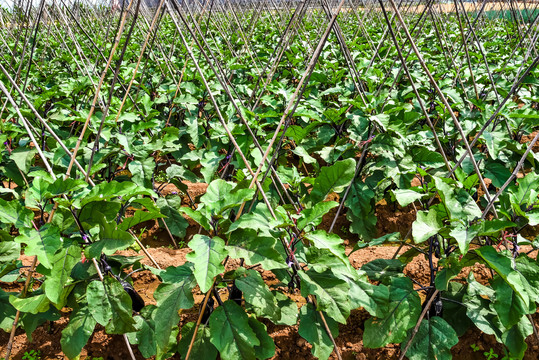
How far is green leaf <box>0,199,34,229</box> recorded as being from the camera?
1.61 meters

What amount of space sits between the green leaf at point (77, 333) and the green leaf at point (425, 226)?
1.43 m

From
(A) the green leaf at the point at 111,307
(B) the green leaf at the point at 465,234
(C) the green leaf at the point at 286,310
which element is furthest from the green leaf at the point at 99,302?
(B) the green leaf at the point at 465,234

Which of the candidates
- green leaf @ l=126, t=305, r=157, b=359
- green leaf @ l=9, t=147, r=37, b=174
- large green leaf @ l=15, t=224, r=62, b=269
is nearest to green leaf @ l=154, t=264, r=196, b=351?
green leaf @ l=126, t=305, r=157, b=359

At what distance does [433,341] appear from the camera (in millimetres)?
1825

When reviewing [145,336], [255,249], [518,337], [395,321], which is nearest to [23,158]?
[145,336]

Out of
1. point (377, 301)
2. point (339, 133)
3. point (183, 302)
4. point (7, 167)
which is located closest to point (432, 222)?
point (377, 301)

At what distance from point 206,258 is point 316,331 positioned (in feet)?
2.09

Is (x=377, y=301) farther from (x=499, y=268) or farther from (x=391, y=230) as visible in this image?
(x=391, y=230)

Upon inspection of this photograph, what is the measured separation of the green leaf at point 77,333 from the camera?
1683 millimetres

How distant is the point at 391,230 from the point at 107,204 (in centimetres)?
224

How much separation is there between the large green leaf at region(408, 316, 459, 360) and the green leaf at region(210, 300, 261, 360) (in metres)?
0.75

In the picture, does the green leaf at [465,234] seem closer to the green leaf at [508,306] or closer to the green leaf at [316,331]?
the green leaf at [508,306]

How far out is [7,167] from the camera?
106 inches

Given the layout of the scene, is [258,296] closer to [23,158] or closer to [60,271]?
[60,271]
